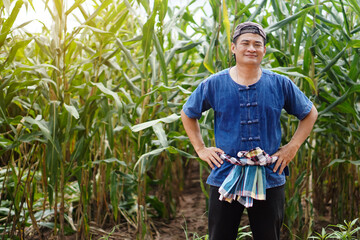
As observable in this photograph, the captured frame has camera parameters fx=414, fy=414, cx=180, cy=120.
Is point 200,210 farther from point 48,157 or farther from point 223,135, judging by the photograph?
point 223,135

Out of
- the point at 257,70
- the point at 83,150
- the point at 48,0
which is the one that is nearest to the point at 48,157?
the point at 83,150

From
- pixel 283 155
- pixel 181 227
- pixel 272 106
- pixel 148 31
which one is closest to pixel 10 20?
pixel 148 31

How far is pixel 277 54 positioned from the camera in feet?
7.66

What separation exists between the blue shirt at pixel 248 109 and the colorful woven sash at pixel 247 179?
37mm

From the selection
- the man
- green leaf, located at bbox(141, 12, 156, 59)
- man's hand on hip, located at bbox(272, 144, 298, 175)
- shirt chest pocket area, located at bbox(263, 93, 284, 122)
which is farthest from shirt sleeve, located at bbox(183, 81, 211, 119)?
green leaf, located at bbox(141, 12, 156, 59)

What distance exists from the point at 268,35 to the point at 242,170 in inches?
39.0

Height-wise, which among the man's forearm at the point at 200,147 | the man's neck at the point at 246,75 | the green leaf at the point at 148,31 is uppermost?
the green leaf at the point at 148,31

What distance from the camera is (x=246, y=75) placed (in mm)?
1620

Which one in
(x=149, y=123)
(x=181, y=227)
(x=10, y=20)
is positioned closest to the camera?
(x=149, y=123)

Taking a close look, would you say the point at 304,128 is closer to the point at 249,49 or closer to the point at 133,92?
the point at 249,49

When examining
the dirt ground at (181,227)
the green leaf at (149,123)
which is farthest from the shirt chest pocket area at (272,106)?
the dirt ground at (181,227)

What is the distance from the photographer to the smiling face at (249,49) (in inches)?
61.2

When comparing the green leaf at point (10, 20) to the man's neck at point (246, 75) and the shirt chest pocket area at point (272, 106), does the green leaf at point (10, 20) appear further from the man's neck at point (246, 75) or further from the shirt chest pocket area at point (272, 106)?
A: the shirt chest pocket area at point (272, 106)

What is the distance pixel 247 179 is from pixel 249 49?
493 mm
